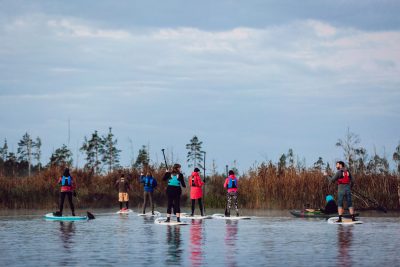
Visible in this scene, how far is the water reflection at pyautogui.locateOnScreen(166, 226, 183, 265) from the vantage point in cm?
1509

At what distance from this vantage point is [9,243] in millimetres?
19391

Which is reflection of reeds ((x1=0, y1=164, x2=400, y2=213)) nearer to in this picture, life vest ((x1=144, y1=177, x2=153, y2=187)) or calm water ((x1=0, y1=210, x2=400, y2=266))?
life vest ((x1=144, y1=177, x2=153, y2=187))

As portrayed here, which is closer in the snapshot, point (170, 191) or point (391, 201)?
point (170, 191)

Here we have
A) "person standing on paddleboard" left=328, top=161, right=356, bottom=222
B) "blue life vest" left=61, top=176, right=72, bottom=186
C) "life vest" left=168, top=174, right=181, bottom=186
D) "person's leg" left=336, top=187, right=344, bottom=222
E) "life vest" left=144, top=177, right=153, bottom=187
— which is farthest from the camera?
"life vest" left=144, top=177, right=153, bottom=187

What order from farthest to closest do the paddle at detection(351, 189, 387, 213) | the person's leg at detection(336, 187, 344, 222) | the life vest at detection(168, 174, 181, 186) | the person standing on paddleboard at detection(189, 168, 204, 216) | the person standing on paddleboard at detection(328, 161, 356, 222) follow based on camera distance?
the paddle at detection(351, 189, 387, 213)
the person standing on paddleboard at detection(189, 168, 204, 216)
the person standing on paddleboard at detection(328, 161, 356, 222)
the person's leg at detection(336, 187, 344, 222)
the life vest at detection(168, 174, 181, 186)

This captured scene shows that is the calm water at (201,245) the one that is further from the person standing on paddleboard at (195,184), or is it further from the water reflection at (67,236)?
the person standing on paddleboard at (195,184)

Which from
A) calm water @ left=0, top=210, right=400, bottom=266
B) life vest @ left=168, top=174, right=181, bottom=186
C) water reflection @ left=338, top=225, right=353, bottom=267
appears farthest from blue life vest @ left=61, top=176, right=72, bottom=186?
water reflection @ left=338, top=225, right=353, bottom=267

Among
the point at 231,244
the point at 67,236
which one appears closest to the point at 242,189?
the point at 67,236

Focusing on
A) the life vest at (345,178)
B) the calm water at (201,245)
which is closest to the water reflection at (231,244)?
the calm water at (201,245)

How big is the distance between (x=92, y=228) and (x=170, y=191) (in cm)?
341

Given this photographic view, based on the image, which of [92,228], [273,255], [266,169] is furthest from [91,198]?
[273,255]

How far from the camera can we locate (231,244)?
1897 cm

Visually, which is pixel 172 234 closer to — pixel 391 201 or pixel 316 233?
pixel 316 233

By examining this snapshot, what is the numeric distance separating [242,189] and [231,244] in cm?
2236
